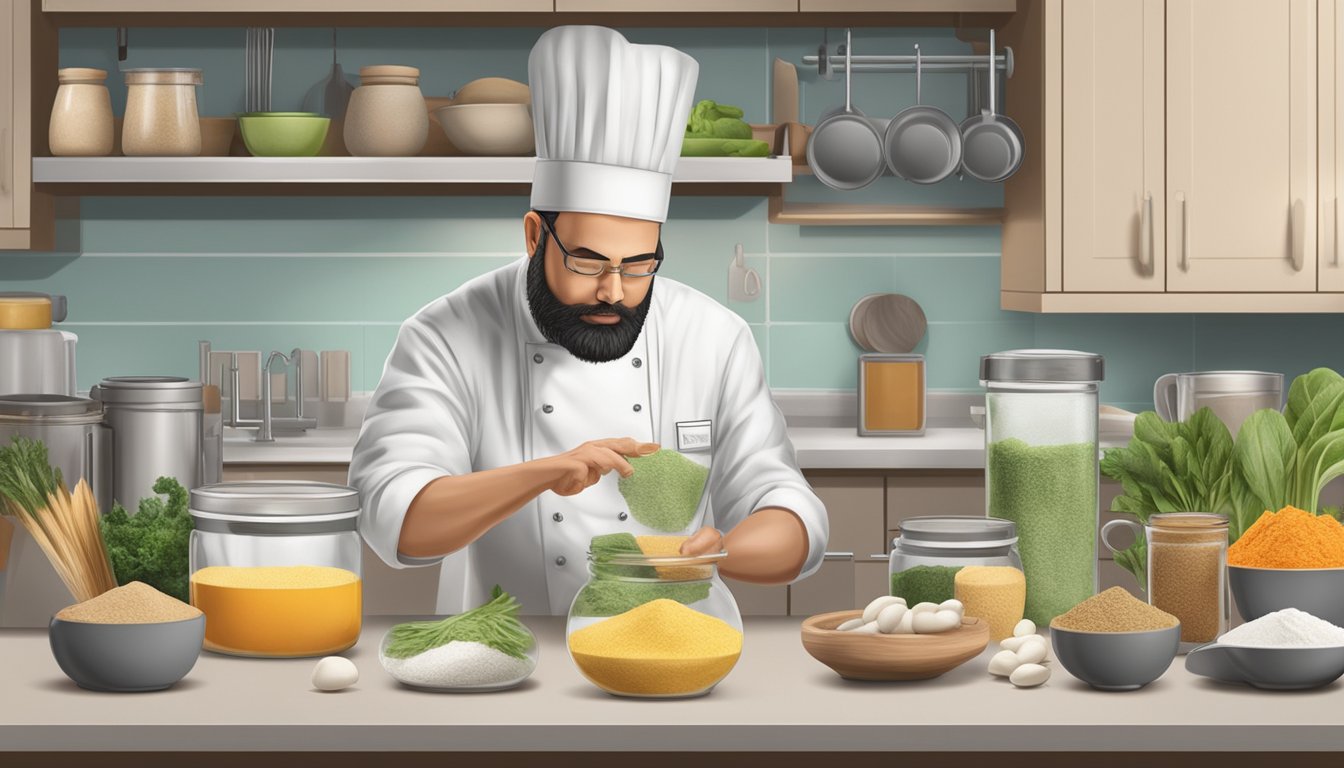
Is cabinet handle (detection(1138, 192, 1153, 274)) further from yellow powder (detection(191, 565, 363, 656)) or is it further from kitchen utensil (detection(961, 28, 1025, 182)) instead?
yellow powder (detection(191, 565, 363, 656))

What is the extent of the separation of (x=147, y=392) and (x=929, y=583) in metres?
0.87

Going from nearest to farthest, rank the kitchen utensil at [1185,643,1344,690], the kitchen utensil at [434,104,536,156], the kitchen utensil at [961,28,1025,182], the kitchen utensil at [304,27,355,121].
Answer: the kitchen utensil at [1185,643,1344,690]
the kitchen utensil at [434,104,536,156]
the kitchen utensil at [961,28,1025,182]
the kitchen utensil at [304,27,355,121]

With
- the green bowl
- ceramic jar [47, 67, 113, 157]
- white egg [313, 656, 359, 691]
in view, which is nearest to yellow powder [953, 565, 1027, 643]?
white egg [313, 656, 359, 691]

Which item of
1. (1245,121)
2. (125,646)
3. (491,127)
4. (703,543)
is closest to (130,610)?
(125,646)

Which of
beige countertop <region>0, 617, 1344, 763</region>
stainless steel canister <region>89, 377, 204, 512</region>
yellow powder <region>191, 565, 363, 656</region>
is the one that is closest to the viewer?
beige countertop <region>0, 617, 1344, 763</region>

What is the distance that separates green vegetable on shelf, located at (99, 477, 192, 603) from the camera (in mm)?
1474

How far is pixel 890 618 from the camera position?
1.29 meters

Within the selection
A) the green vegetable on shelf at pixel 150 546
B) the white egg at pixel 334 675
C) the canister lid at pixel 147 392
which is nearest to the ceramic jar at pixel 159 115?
the canister lid at pixel 147 392

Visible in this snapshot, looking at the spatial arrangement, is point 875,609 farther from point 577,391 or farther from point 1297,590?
point 577,391

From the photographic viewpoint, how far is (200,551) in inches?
55.5

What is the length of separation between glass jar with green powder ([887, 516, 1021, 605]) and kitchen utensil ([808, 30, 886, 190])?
1.97 m

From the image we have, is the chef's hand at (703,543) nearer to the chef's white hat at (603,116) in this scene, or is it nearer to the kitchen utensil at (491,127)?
the chef's white hat at (603,116)

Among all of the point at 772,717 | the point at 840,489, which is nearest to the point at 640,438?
the point at 772,717

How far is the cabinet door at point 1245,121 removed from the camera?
3.24 meters
